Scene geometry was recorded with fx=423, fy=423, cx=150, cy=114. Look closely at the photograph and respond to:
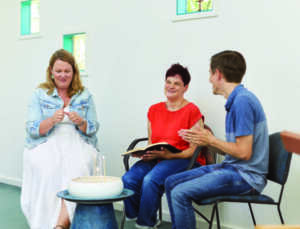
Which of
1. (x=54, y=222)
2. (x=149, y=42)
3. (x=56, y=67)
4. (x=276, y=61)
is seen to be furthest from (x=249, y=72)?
(x=54, y=222)

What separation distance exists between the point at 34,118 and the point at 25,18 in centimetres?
216

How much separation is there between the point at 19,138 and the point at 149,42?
2.20 metres

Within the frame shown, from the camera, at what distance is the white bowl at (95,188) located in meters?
2.26

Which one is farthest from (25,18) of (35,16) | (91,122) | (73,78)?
(91,122)

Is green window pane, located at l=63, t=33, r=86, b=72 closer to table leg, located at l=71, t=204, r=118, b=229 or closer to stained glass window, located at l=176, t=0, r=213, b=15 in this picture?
stained glass window, located at l=176, t=0, r=213, b=15

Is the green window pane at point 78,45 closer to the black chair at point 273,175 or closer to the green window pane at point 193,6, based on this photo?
the green window pane at point 193,6

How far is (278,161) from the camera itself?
2.44 m

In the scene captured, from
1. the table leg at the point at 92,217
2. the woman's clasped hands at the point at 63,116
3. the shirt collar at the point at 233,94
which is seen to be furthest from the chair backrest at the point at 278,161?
the woman's clasped hands at the point at 63,116

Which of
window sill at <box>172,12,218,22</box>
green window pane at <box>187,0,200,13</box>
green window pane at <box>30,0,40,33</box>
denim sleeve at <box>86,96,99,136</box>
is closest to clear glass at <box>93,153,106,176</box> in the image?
denim sleeve at <box>86,96,99,136</box>

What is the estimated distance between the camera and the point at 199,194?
237cm

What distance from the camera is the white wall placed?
3016 millimetres

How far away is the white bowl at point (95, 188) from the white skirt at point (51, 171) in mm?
932

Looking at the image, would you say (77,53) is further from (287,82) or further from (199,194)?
(199,194)

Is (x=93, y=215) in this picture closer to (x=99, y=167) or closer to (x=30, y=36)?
(x=99, y=167)
